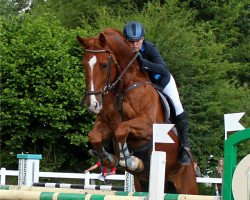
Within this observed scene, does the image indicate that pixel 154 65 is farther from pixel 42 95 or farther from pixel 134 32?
pixel 42 95

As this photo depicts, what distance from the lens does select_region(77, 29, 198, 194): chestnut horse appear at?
19.4 feet

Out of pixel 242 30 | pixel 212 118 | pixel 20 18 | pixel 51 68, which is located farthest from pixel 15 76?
pixel 242 30

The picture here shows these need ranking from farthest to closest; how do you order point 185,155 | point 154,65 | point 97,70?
point 185,155, point 154,65, point 97,70

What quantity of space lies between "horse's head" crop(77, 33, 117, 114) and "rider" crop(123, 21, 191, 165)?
1.03 feet

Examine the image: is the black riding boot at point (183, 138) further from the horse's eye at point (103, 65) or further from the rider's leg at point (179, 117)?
the horse's eye at point (103, 65)

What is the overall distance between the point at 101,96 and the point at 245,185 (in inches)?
108

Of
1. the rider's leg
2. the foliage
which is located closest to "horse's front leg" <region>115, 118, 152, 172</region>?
the rider's leg

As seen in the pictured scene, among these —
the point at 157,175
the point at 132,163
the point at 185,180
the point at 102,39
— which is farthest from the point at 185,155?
the point at 157,175

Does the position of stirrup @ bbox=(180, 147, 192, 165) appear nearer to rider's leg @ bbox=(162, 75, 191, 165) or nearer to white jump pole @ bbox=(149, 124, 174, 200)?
rider's leg @ bbox=(162, 75, 191, 165)

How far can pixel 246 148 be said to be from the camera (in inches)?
597

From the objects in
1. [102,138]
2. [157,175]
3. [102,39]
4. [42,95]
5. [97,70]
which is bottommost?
[157,175]

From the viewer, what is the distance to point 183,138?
6656mm

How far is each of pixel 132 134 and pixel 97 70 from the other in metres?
0.63

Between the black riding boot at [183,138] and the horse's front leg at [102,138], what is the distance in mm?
703
